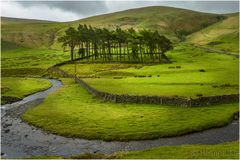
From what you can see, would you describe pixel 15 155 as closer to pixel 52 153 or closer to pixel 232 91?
pixel 52 153

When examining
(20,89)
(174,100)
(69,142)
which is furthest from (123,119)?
(20,89)

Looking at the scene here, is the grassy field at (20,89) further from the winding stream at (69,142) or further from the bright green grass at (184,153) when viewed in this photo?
the bright green grass at (184,153)

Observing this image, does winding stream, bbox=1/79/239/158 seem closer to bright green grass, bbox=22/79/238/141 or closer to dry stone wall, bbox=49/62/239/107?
bright green grass, bbox=22/79/238/141

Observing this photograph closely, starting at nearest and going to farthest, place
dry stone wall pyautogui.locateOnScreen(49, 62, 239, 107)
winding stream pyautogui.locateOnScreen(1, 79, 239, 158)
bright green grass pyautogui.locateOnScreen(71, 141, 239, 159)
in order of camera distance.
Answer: bright green grass pyautogui.locateOnScreen(71, 141, 239, 159) < winding stream pyautogui.locateOnScreen(1, 79, 239, 158) < dry stone wall pyautogui.locateOnScreen(49, 62, 239, 107)

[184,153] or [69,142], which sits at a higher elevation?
[184,153]

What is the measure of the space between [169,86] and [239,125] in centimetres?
3187

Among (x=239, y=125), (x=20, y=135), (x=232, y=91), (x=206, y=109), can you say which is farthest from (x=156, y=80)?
(x=20, y=135)

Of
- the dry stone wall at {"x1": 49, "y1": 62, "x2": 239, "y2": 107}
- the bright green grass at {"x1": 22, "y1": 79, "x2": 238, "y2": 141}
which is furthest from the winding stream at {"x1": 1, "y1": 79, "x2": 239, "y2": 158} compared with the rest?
the dry stone wall at {"x1": 49, "y1": 62, "x2": 239, "y2": 107}

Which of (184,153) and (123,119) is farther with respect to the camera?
(123,119)

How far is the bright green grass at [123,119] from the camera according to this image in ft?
189

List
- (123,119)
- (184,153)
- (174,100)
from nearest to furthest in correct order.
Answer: (184,153), (123,119), (174,100)

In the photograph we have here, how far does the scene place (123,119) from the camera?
64.4 m

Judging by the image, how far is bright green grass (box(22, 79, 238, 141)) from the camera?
5759 cm

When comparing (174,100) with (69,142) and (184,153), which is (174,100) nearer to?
(69,142)
